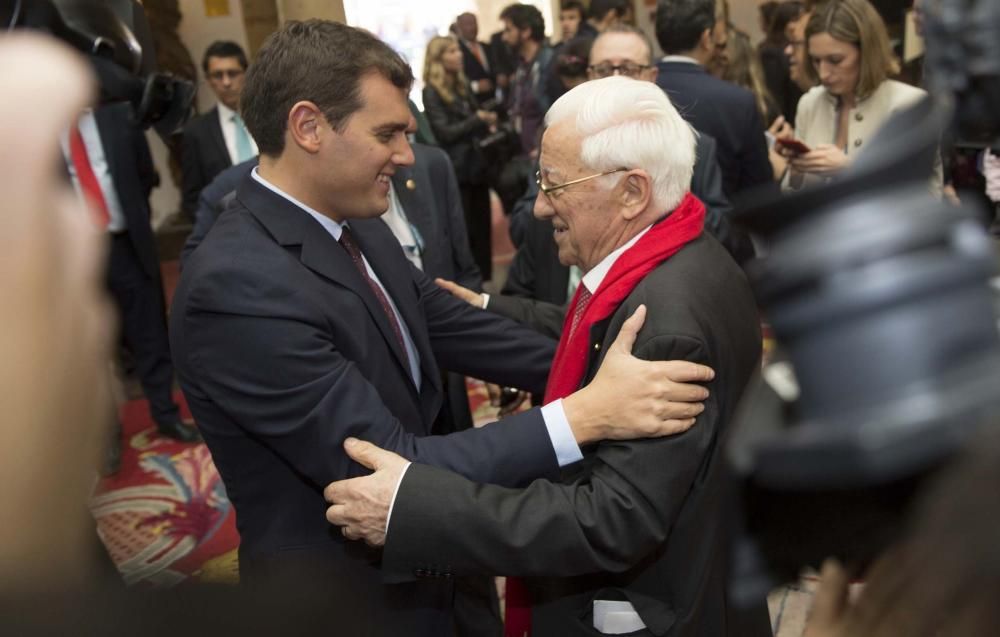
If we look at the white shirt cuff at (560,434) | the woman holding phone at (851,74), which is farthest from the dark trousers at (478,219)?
the white shirt cuff at (560,434)

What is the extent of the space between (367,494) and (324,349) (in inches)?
10.5

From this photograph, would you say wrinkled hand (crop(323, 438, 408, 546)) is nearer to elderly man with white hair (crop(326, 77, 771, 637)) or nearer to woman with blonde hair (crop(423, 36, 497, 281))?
elderly man with white hair (crop(326, 77, 771, 637))

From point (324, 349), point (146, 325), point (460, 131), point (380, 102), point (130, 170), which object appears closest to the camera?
point (324, 349)

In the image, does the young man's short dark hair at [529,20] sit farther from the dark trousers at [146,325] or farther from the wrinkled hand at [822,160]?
the wrinkled hand at [822,160]

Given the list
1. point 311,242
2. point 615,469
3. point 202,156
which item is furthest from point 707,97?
point 202,156

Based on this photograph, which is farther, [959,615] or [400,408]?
[400,408]

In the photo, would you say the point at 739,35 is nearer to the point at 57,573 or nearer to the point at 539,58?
the point at 539,58

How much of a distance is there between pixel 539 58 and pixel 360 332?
573 cm

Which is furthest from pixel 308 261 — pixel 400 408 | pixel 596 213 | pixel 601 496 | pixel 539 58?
pixel 539 58

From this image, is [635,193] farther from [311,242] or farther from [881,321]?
[881,321]

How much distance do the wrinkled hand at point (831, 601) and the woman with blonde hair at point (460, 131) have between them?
19.8 ft

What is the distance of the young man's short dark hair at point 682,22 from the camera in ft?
12.5

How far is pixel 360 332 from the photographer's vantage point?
1.84 meters

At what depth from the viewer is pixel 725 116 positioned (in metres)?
3.62
